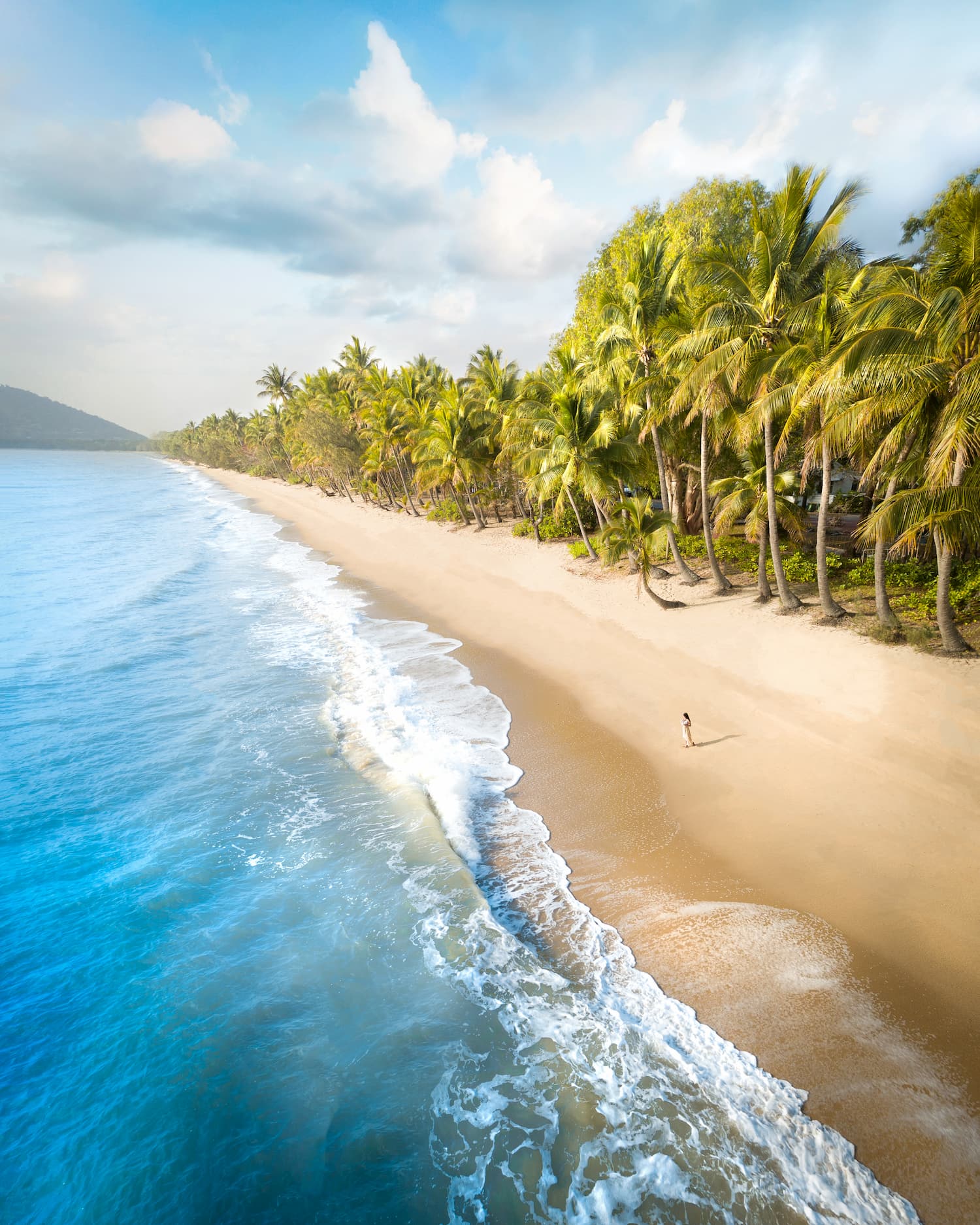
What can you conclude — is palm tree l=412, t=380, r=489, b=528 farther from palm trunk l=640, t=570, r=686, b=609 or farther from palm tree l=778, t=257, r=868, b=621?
palm tree l=778, t=257, r=868, b=621

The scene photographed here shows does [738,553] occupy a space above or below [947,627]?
above

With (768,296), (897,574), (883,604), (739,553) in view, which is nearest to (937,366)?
(768,296)

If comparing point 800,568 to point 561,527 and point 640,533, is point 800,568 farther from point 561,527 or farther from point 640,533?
point 561,527

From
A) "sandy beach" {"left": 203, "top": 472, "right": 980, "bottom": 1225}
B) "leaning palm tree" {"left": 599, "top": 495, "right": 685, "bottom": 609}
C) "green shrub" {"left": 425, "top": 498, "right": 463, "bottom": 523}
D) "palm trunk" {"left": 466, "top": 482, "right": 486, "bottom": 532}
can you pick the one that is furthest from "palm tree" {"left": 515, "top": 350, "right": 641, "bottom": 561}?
"green shrub" {"left": 425, "top": 498, "right": 463, "bottom": 523}

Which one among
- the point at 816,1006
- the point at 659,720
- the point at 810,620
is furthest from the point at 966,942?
the point at 810,620

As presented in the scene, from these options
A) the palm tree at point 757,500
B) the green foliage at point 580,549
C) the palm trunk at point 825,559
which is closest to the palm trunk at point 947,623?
the palm trunk at point 825,559

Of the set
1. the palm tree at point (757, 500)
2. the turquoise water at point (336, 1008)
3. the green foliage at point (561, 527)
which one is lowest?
the turquoise water at point (336, 1008)

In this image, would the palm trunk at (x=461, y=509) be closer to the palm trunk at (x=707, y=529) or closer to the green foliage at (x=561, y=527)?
the green foliage at (x=561, y=527)
